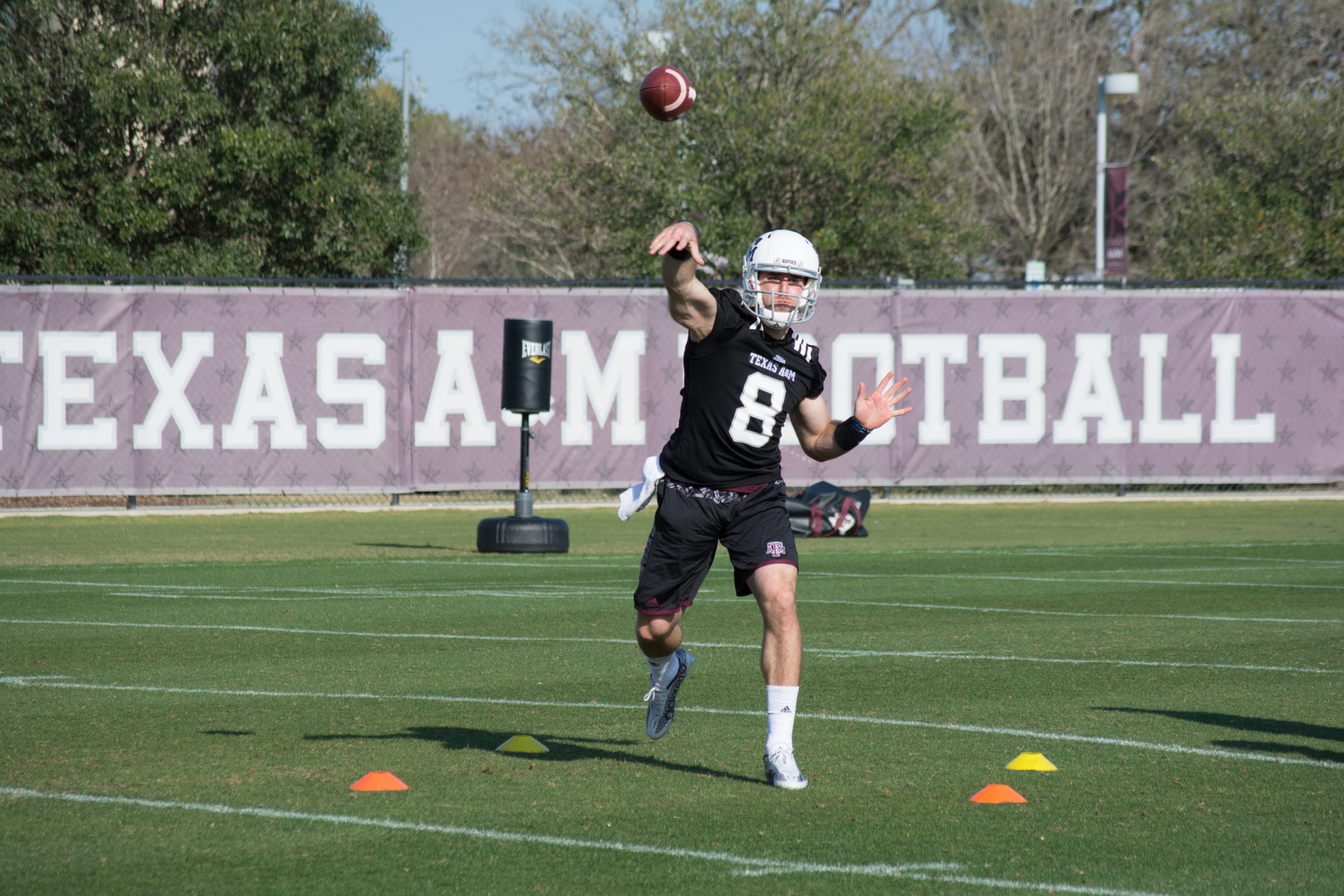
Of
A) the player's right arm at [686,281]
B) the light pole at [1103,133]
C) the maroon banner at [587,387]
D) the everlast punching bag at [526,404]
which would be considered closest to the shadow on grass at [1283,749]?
the player's right arm at [686,281]

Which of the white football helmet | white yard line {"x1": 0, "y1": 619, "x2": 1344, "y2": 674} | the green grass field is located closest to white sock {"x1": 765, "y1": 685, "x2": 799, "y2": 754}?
the green grass field

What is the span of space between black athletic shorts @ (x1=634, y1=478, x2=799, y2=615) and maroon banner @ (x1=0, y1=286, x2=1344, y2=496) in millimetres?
13299

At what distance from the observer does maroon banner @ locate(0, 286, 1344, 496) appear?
60.4 ft

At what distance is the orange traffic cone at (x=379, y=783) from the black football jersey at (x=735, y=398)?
1.69 metres

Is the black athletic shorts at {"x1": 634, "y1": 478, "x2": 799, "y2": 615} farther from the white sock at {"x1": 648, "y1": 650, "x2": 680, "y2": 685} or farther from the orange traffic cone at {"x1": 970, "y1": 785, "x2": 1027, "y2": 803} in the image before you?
the orange traffic cone at {"x1": 970, "y1": 785, "x2": 1027, "y2": 803}

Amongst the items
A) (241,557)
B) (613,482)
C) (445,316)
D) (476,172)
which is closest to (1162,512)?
(613,482)

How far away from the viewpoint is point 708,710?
733 cm

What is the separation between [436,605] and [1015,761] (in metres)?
6.00

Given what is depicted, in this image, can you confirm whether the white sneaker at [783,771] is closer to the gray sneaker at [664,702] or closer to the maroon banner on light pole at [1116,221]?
the gray sneaker at [664,702]

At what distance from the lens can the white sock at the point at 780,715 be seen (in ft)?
18.9

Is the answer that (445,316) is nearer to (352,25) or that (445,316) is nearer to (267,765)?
(352,25)

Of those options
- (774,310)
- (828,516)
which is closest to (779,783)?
(774,310)

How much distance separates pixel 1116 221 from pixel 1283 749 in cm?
1870

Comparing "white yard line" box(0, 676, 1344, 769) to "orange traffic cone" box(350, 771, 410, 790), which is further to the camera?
"white yard line" box(0, 676, 1344, 769)
